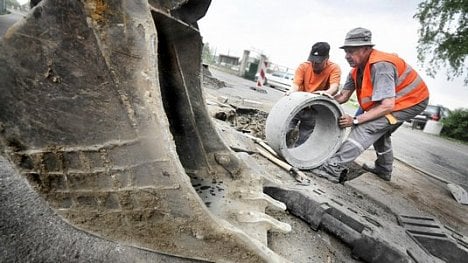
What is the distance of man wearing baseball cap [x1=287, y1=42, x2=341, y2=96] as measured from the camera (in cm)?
376

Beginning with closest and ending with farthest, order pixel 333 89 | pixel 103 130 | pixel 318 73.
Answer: pixel 103 130 < pixel 333 89 < pixel 318 73

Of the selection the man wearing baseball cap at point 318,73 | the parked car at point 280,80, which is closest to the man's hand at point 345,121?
the man wearing baseball cap at point 318,73

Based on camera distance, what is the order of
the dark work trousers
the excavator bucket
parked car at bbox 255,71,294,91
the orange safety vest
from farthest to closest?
parked car at bbox 255,71,294,91
the dark work trousers
the orange safety vest
the excavator bucket

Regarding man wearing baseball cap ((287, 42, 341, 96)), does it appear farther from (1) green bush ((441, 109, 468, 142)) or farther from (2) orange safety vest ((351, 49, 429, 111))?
(1) green bush ((441, 109, 468, 142))

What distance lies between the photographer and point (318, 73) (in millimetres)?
4031

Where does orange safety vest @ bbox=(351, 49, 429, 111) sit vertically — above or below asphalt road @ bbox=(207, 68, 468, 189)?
above

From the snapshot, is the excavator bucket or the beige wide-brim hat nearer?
the excavator bucket

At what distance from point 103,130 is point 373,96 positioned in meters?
2.84

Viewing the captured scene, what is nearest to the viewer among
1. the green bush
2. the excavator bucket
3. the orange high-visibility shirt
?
the excavator bucket

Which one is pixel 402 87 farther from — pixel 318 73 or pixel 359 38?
pixel 318 73

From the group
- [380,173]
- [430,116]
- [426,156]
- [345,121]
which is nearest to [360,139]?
[345,121]

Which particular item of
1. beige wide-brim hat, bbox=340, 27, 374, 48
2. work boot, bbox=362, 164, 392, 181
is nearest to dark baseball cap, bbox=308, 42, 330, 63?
beige wide-brim hat, bbox=340, 27, 374, 48

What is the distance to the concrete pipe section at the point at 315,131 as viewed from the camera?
2.90m

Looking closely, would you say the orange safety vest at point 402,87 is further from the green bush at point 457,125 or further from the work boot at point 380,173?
the green bush at point 457,125
